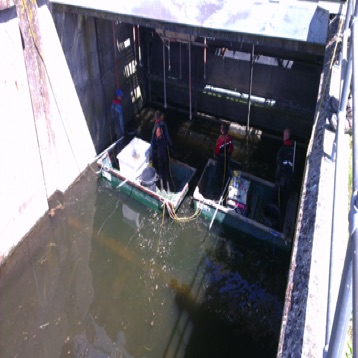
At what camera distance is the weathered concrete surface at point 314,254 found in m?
2.34

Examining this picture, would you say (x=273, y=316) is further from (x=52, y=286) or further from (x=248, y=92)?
(x=248, y=92)

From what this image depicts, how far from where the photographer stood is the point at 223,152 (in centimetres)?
877

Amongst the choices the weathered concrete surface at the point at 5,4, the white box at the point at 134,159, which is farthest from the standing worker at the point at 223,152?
the weathered concrete surface at the point at 5,4

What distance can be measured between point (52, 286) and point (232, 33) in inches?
232

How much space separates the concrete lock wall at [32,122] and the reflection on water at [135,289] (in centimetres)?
66

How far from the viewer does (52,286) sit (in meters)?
7.68

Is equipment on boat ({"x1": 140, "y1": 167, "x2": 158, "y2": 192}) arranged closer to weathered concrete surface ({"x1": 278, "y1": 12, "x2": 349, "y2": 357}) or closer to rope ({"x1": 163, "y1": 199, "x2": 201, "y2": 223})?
rope ({"x1": 163, "y1": 199, "x2": 201, "y2": 223})

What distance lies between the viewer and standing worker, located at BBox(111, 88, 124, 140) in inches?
394

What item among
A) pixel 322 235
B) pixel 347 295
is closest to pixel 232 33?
pixel 322 235

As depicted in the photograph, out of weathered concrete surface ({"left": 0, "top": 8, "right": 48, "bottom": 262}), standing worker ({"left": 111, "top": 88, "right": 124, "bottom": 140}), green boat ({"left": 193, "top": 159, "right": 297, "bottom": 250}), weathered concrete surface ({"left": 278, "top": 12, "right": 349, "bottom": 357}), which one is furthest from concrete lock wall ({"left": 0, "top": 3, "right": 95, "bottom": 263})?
weathered concrete surface ({"left": 278, "top": 12, "right": 349, "bottom": 357})

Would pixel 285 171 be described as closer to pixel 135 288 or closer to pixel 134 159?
pixel 134 159

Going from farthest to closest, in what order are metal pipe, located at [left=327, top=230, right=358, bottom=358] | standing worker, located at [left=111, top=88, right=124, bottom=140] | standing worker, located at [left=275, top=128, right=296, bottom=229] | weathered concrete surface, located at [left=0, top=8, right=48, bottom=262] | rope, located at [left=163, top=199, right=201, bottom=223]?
standing worker, located at [left=111, top=88, right=124, bottom=140], rope, located at [left=163, top=199, right=201, bottom=223], standing worker, located at [left=275, top=128, right=296, bottom=229], weathered concrete surface, located at [left=0, top=8, right=48, bottom=262], metal pipe, located at [left=327, top=230, right=358, bottom=358]

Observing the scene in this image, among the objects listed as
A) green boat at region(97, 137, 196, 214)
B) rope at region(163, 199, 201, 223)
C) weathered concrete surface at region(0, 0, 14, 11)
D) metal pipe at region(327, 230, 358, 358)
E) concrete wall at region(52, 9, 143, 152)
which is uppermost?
weathered concrete surface at region(0, 0, 14, 11)

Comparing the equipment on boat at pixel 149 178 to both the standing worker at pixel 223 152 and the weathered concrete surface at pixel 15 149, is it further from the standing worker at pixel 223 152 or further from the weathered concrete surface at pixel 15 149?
the weathered concrete surface at pixel 15 149
